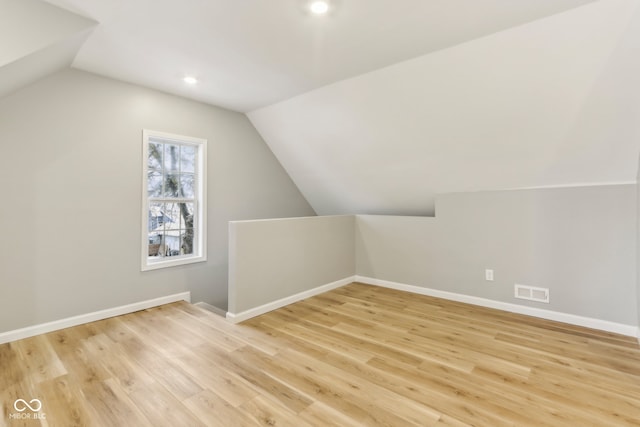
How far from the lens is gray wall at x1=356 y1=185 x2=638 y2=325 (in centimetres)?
295

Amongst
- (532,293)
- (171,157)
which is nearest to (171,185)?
(171,157)

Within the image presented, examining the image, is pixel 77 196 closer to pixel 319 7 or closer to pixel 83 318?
pixel 83 318

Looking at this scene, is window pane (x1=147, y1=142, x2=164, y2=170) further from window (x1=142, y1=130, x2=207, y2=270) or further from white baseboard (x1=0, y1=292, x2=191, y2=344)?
white baseboard (x1=0, y1=292, x2=191, y2=344)

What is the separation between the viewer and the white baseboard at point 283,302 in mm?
3254

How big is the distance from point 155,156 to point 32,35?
6.01 feet

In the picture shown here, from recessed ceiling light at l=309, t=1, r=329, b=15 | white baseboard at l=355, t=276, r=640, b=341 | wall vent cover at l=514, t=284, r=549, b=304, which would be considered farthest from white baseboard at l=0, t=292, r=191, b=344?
wall vent cover at l=514, t=284, r=549, b=304

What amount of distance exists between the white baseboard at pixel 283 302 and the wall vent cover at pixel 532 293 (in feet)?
7.28

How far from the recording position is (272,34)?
244 cm

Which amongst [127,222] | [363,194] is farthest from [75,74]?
[363,194]

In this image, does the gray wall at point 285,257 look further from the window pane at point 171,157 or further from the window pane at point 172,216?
the window pane at point 171,157

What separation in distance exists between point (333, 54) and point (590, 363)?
325cm

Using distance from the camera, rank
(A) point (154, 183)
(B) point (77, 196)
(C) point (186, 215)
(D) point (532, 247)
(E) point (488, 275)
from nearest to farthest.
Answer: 1. (B) point (77, 196)
2. (D) point (532, 247)
3. (E) point (488, 275)
4. (A) point (154, 183)
5. (C) point (186, 215)

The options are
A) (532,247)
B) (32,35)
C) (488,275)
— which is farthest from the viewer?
(488,275)

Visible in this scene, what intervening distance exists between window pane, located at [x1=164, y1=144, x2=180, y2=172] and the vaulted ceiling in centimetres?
68
